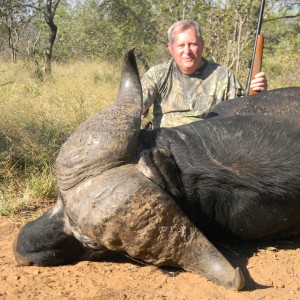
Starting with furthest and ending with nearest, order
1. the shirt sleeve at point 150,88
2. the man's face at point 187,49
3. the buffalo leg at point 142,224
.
A: the shirt sleeve at point 150,88 < the man's face at point 187,49 < the buffalo leg at point 142,224

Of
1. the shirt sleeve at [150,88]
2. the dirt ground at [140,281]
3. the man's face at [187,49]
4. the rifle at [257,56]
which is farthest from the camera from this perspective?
the rifle at [257,56]

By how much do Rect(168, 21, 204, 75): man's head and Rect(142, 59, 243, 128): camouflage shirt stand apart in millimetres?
150

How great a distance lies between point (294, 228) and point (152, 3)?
1296 cm

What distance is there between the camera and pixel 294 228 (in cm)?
300

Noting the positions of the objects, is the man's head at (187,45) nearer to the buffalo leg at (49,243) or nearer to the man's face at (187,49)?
the man's face at (187,49)

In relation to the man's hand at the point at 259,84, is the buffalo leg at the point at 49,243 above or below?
below

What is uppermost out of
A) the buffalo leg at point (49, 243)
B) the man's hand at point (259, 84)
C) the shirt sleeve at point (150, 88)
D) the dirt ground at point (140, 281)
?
the man's hand at point (259, 84)

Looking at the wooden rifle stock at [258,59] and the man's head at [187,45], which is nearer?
the man's head at [187,45]

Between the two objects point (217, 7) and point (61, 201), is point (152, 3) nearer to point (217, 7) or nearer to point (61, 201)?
point (217, 7)

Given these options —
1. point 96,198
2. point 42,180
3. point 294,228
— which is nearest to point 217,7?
point 42,180

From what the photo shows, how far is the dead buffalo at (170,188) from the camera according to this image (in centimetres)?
222

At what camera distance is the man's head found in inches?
193

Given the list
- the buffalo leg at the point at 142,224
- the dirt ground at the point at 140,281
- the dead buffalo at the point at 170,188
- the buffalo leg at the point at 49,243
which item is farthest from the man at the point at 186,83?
the buffalo leg at the point at 142,224

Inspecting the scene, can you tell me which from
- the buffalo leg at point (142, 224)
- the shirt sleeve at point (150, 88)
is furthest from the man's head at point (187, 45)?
the buffalo leg at point (142, 224)
